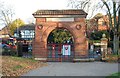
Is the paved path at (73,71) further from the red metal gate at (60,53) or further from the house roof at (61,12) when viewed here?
the house roof at (61,12)

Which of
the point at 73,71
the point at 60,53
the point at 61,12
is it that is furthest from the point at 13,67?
the point at 61,12

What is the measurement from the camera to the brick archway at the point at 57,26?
2856cm

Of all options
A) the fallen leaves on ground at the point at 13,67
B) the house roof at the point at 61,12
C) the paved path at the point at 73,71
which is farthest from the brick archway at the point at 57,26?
the fallen leaves on ground at the point at 13,67

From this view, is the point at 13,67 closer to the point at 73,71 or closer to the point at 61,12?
the point at 73,71

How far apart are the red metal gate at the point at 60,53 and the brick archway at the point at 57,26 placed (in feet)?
2.52

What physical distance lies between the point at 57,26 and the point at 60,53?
2668mm

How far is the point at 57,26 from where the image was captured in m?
28.8

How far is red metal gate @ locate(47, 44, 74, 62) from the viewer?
94.6 feet

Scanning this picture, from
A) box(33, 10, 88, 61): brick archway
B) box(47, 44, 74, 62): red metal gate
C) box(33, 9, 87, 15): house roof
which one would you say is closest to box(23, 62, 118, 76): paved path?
box(33, 10, 88, 61): brick archway

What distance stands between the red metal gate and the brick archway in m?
0.77

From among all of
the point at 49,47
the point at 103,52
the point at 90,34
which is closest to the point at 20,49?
the point at 49,47

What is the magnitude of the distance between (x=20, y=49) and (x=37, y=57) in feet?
12.8

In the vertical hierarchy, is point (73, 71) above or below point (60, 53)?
below

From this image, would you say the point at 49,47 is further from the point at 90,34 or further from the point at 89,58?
the point at 90,34
